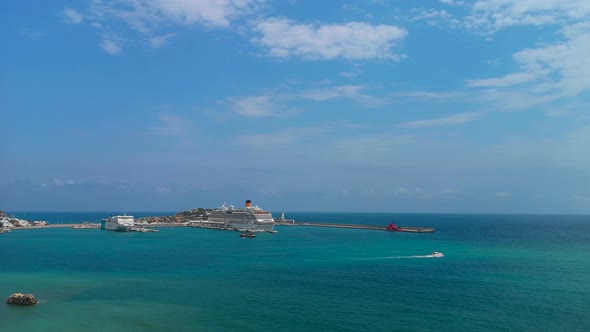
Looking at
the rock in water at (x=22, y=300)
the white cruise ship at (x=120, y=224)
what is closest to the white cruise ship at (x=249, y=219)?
the white cruise ship at (x=120, y=224)

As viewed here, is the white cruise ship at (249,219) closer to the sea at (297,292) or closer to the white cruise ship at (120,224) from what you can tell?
the white cruise ship at (120,224)

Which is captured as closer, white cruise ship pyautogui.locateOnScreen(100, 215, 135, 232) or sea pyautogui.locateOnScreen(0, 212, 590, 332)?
sea pyautogui.locateOnScreen(0, 212, 590, 332)

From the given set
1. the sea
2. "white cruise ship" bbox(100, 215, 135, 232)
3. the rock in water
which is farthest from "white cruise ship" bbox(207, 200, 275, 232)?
the rock in water

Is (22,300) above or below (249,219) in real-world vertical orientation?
below

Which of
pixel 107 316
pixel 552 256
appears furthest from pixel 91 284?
pixel 552 256

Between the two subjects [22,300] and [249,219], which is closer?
[22,300]

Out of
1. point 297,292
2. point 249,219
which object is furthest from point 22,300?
point 249,219

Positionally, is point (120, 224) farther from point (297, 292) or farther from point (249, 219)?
point (297, 292)

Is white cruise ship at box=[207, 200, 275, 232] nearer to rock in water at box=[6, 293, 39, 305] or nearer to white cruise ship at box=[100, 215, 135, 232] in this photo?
white cruise ship at box=[100, 215, 135, 232]

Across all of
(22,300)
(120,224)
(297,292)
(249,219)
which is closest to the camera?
(22,300)

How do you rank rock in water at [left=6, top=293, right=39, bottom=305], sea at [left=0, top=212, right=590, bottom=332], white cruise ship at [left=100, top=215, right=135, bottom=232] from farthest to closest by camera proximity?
white cruise ship at [left=100, top=215, right=135, bottom=232], rock in water at [left=6, top=293, right=39, bottom=305], sea at [left=0, top=212, right=590, bottom=332]
